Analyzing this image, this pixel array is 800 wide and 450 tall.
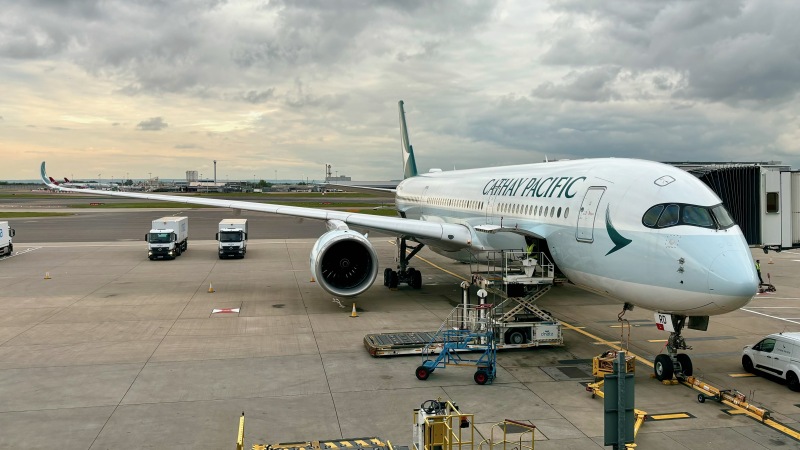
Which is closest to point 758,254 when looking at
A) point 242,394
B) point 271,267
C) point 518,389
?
point 271,267

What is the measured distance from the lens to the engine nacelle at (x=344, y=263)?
20.0 metres

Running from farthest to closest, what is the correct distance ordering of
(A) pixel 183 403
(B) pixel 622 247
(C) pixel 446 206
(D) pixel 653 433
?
(C) pixel 446 206
(B) pixel 622 247
(A) pixel 183 403
(D) pixel 653 433

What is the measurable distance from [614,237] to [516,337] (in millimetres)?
4323

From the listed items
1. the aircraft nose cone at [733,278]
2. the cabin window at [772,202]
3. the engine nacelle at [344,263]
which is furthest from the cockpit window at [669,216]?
the engine nacelle at [344,263]

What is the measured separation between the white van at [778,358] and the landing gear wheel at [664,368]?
2.33m

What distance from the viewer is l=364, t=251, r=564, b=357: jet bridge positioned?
15500 millimetres

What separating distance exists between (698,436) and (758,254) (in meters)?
32.8

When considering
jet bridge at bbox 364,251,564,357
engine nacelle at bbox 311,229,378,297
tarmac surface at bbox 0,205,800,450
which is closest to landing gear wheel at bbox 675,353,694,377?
tarmac surface at bbox 0,205,800,450

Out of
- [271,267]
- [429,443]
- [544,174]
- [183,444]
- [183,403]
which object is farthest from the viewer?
[271,267]

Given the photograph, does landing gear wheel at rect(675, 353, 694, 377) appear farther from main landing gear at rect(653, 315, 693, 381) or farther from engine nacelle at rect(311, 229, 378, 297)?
engine nacelle at rect(311, 229, 378, 297)

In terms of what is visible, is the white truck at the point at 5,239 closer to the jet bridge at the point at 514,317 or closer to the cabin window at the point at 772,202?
the jet bridge at the point at 514,317

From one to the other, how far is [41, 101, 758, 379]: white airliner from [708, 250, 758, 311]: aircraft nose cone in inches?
0.7

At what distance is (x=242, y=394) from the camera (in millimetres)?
12609

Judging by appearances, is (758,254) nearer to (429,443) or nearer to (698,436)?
(698,436)
